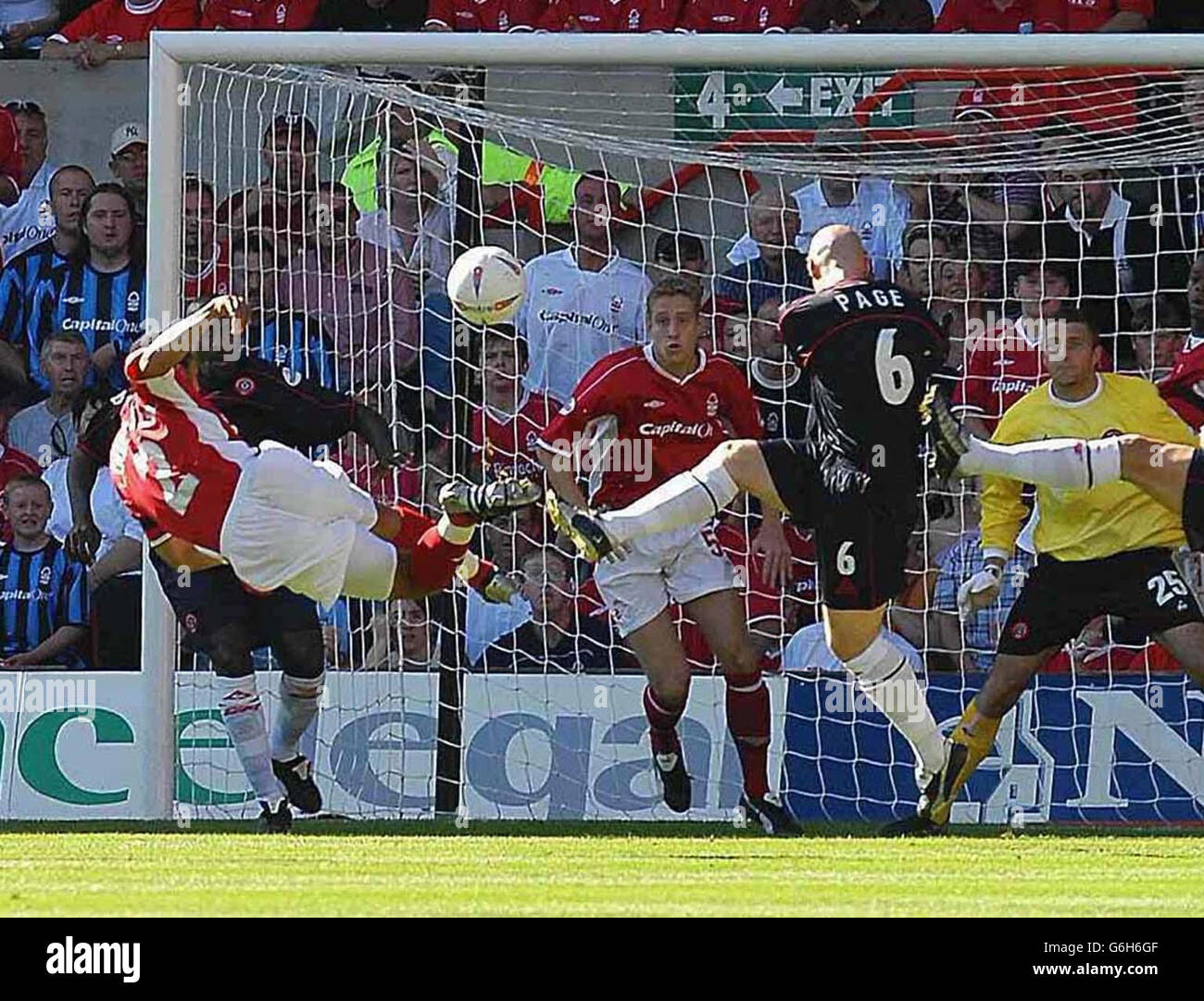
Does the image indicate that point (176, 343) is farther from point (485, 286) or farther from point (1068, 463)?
point (1068, 463)

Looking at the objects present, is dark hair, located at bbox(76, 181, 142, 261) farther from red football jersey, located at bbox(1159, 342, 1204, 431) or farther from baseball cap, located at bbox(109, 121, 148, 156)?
red football jersey, located at bbox(1159, 342, 1204, 431)

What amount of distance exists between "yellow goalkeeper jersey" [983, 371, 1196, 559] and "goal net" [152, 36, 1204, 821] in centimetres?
109

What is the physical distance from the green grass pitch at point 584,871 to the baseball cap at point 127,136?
4175mm

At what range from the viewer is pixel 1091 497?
1072 cm

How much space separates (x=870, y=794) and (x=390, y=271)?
329 centimetres

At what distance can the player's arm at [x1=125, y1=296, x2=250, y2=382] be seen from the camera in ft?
31.6

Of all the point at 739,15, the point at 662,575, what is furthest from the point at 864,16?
the point at 662,575

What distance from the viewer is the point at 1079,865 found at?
8.56 m

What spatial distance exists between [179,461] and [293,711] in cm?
122

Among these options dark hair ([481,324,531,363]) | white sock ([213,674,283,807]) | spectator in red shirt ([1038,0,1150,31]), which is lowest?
white sock ([213,674,283,807])

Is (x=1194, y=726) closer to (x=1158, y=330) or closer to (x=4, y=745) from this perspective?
(x=1158, y=330)

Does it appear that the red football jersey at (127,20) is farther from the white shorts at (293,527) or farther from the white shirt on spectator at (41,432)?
the white shorts at (293,527)

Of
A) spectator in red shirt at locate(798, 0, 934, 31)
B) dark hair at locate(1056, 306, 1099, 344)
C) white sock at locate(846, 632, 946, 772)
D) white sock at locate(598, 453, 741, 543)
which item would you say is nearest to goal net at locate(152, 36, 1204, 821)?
dark hair at locate(1056, 306, 1099, 344)

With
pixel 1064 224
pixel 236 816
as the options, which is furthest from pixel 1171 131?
pixel 236 816
